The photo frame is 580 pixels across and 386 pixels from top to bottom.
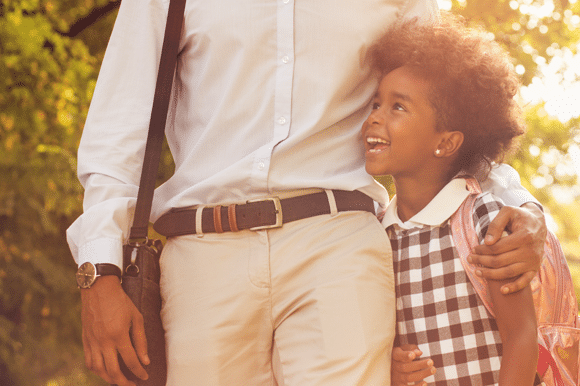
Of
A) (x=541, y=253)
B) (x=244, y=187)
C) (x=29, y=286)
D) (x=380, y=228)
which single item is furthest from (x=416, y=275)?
(x=29, y=286)

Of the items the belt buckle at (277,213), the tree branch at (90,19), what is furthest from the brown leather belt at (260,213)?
the tree branch at (90,19)

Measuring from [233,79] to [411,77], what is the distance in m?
0.61

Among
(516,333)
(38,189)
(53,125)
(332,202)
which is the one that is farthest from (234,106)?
(53,125)

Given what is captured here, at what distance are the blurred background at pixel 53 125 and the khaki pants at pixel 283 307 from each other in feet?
8.11

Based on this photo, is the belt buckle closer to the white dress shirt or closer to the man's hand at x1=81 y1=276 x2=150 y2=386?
the white dress shirt

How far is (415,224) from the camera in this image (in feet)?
6.33

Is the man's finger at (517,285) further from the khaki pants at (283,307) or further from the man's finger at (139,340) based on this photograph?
the man's finger at (139,340)

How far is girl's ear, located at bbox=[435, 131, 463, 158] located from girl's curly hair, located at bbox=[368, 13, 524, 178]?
2 centimetres

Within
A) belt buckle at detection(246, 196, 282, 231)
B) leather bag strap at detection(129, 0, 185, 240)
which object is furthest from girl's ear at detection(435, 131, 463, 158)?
leather bag strap at detection(129, 0, 185, 240)

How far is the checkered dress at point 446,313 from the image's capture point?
1.73 m

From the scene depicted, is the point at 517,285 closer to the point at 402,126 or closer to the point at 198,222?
the point at 402,126

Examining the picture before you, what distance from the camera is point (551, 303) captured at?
5.89 feet

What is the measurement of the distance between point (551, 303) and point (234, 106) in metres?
1.12

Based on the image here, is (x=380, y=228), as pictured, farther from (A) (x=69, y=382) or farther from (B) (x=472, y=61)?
(A) (x=69, y=382)
